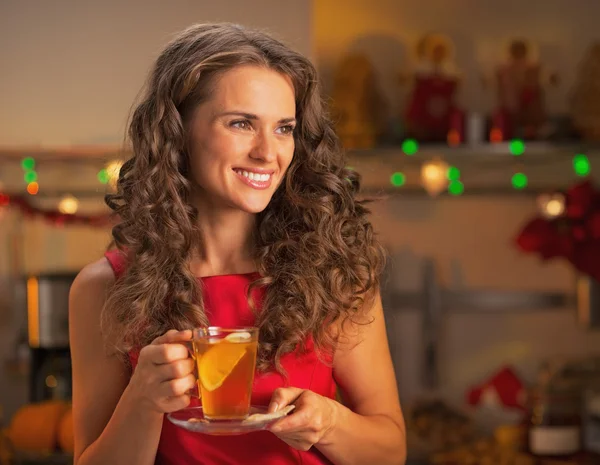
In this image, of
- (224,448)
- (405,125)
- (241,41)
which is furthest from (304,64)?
(405,125)

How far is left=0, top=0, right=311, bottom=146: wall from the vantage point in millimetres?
3236

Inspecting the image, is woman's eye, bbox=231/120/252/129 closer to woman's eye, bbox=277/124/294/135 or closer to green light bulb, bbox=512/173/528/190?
woman's eye, bbox=277/124/294/135

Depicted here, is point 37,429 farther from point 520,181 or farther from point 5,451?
point 520,181

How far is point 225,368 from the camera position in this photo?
4.70 ft

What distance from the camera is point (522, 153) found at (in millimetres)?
3461

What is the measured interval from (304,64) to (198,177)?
28cm

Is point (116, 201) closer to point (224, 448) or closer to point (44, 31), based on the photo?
point (224, 448)

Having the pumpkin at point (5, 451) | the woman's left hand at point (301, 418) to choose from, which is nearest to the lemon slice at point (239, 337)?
the woman's left hand at point (301, 418)

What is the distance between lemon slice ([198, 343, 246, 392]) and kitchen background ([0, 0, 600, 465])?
1.70 m

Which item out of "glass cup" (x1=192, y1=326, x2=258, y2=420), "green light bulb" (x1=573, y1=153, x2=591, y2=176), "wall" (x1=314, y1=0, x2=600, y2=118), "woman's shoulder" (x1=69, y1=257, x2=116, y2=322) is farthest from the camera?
"wall" (x1=314, y1=0, x2=600, y2=118)

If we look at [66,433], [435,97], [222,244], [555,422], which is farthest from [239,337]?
[435,97]

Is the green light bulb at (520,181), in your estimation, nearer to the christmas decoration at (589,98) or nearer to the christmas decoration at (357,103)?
the christmas decoration at (589,98)

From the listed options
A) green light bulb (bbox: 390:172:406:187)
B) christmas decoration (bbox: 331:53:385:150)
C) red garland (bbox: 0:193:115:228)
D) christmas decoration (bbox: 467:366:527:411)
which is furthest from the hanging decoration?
red garland (bbox: 0:193:115:228)

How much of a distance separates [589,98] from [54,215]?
191 cm
